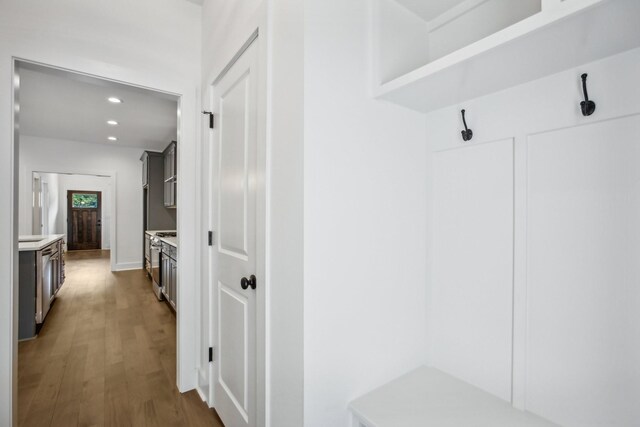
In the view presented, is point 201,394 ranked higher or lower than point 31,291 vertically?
lower

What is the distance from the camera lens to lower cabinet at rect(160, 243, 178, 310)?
135 inches

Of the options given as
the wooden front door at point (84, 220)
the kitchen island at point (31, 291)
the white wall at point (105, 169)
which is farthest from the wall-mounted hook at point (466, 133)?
the wooden front door at point (84, 220)

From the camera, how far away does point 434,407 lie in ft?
3.81

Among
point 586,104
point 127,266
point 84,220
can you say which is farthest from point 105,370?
point 84,220

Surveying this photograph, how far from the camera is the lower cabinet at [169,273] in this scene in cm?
343

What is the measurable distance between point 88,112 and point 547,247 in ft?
17.6

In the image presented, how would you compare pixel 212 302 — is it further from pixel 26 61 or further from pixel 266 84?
pixel 26 61

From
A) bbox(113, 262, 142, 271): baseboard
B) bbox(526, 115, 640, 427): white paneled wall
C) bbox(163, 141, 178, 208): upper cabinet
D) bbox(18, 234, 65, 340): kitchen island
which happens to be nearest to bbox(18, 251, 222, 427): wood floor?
bbox(18, 234, 65, 340): kitchen island

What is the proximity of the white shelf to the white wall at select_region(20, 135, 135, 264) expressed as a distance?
22.4 feet

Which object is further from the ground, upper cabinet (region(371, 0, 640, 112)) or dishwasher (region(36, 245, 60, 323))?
upper cabinet (region(371, 0, 640, 112))

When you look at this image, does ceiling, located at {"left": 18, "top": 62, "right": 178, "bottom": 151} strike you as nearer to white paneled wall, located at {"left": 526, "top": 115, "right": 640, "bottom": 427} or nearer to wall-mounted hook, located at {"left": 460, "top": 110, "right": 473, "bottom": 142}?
wall-mounted hook, located at {"left": 460, "top": 110, "right": 473, "bottom": 142}

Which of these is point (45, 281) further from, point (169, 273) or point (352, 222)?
point (352, 222)

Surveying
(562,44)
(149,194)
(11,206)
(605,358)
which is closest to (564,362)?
(605,358)

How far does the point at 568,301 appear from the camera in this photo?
1.06 metres
